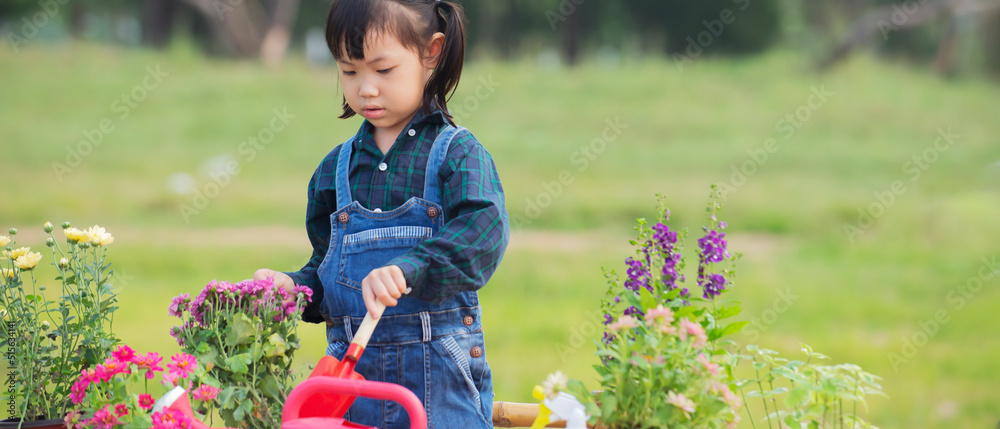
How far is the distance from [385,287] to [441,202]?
0.36 meters

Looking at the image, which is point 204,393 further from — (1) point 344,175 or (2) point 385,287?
(1) point 344,175

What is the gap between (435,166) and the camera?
1.99 metres

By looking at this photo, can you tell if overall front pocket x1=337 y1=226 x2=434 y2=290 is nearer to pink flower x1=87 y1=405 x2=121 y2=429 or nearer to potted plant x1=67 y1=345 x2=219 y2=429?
potted plant x1=67 y1=345 x2=219 y2=429

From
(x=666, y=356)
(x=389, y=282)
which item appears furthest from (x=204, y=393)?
(x=666, y=356)

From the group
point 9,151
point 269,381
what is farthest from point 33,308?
point 9,151

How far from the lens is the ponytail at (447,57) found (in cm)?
206

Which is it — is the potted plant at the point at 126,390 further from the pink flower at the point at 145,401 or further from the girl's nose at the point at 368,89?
the girl's nose at the point at 368,89

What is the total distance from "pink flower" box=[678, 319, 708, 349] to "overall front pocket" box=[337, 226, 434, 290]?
1.89 ft

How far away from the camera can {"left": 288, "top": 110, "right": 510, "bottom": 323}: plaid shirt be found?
1.77 m

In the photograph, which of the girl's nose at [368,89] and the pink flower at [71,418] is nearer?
the pink flower at [71,418]

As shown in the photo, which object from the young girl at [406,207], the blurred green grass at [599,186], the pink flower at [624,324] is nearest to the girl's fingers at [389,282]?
the young girl at [406,207]

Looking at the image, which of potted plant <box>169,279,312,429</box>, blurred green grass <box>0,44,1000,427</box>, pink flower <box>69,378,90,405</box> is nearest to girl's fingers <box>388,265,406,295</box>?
potted plant <box>169,279,312,429</box>

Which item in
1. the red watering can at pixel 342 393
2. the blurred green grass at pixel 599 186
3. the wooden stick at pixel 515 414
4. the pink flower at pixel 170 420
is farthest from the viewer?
the blurred green grass at pixel 599 186

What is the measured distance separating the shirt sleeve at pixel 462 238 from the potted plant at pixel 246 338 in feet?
1.02
